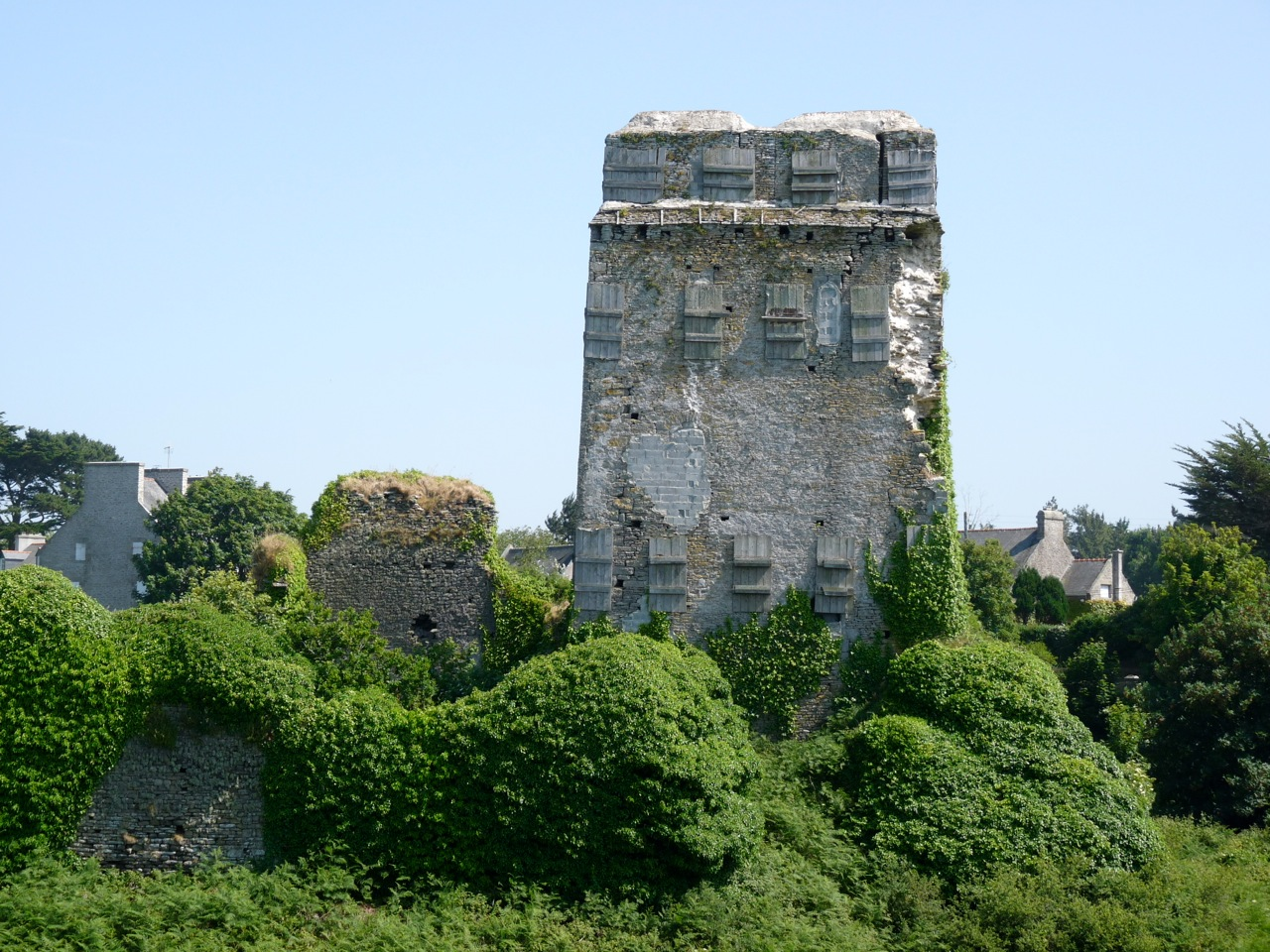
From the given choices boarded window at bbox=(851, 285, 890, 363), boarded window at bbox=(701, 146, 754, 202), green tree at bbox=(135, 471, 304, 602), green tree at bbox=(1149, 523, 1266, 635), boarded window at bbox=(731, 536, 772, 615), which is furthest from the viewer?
green tree at bbox=(135, 471, 304, 602)

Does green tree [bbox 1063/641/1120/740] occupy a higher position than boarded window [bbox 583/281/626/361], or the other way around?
boarded window [bbox 583/281/626/361]

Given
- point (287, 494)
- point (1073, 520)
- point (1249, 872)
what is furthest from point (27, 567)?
point (1073, 520)

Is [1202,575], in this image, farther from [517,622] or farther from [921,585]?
[517,622]

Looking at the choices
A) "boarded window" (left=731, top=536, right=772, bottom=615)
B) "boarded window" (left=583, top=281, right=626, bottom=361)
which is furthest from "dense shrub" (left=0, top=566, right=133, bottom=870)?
"boarded window" (left=731, top=536, right=772, bottom=615)

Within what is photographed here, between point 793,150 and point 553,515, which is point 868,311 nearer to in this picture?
point 793,150

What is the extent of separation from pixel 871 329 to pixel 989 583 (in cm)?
2011

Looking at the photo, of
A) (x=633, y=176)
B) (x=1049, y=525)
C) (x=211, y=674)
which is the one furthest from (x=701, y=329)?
(x=1049, y=525)

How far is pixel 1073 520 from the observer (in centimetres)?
8638

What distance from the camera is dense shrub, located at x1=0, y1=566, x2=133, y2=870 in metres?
14.8

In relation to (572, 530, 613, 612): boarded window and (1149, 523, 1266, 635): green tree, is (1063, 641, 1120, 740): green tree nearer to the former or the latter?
(1149, 523, 1266, 635): green tree

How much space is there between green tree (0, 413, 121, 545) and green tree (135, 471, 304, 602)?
1395cm

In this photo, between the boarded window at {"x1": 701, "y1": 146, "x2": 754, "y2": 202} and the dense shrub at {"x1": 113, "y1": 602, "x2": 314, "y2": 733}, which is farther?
the boarded window at {"x1": 701, "y1": 146, "x2": 754, "y2": 202}

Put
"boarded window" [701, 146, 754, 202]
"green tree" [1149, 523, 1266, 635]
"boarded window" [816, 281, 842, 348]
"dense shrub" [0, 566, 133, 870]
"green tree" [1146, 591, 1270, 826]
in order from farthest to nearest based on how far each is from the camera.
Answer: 1. "green tree" [1149, 523, 1266, 635]
2. "green tree" [1146, 591, 1270, 826]
3. "boarded window" [701, 146, 754, 202]
4. "boarded window" [816, 281, 842, 348]
5. "dense shrub" [0, 566, 133, 870]

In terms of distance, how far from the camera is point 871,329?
57.8 ft
